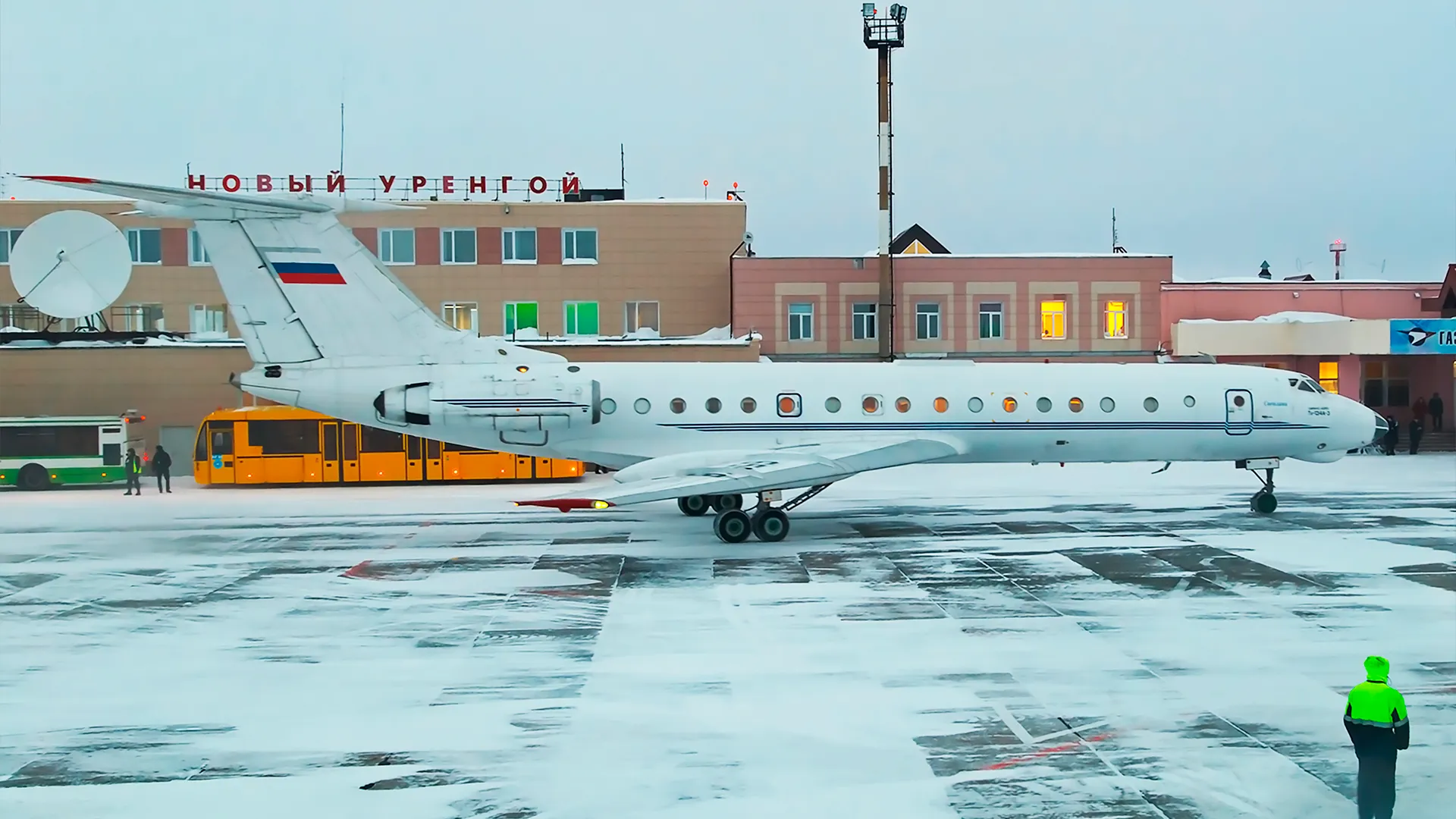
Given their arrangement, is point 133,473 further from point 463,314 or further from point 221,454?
point 463,314

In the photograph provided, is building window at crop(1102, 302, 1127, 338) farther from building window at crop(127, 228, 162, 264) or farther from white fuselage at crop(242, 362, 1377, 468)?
building window at crop(127, 228, 162, 264)

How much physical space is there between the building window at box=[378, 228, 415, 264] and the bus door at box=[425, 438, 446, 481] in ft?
40.4

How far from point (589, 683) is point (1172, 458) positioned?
1573cm

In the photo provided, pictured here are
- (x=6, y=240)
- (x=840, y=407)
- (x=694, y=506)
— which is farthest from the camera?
(x=6, y=240)

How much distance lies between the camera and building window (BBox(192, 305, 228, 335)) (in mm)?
41156

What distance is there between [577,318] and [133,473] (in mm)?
16501

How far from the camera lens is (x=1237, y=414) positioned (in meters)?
22.4

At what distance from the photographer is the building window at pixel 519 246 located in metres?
41.7

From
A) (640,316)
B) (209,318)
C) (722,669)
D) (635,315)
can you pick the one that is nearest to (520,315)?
(635,315)

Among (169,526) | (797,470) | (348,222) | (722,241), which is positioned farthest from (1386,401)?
(169,526)

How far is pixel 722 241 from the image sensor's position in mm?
41906

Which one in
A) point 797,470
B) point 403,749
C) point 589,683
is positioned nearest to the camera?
point 403,749

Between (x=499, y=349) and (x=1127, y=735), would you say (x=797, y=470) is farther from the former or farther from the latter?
(x=1127, y=735)


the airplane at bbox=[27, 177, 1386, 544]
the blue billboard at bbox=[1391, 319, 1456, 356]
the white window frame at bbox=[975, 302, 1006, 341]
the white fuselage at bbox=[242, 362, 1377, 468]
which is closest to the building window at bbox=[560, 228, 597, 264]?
the white window frame at bbox=[975, 302, 1006, 341]
